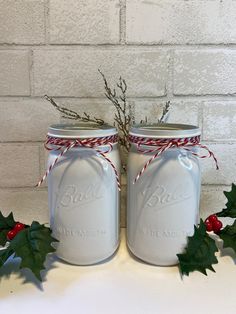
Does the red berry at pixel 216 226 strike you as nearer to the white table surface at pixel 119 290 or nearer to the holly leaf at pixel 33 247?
the white table surface at pixel 119 290

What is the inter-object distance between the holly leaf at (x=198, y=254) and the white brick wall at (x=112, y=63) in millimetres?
220

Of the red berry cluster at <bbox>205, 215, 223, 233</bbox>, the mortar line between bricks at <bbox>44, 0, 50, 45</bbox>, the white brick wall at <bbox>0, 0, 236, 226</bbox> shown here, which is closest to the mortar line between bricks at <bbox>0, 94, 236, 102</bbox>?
the white brick wall at <bbox>0, 0, 236, 226</bbox>

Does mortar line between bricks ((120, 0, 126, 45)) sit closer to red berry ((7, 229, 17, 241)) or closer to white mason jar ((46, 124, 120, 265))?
white mason jar ((46, 124, 120, 265))

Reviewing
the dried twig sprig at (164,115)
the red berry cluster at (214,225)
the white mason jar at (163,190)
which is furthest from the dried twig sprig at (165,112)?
the red berry cluster at (214,225)

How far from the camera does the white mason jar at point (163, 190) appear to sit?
545mm

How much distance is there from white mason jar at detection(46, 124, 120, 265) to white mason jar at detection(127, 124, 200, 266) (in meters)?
0.04

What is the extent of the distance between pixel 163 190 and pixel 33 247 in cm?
23

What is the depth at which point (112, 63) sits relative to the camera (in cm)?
70

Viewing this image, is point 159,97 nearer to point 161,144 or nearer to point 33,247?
point 161,144

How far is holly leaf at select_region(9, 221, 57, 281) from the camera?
0.52 m

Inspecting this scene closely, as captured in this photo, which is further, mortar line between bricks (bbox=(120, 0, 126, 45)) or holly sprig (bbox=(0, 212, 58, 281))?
mortar line between bricks (bbox=(120, 0, 126, 45))

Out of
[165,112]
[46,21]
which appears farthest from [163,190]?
[46,21]

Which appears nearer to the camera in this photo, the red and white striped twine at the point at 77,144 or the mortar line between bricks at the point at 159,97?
the red and white striped twine at the point at 77,144

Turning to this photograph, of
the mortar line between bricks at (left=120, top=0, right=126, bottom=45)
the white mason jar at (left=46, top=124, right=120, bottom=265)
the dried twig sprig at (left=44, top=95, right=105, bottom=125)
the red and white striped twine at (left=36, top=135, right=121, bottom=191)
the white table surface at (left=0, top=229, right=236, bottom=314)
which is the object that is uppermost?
the mortar line between bricks at (left=120, top=0, right=126, bottom=45)
